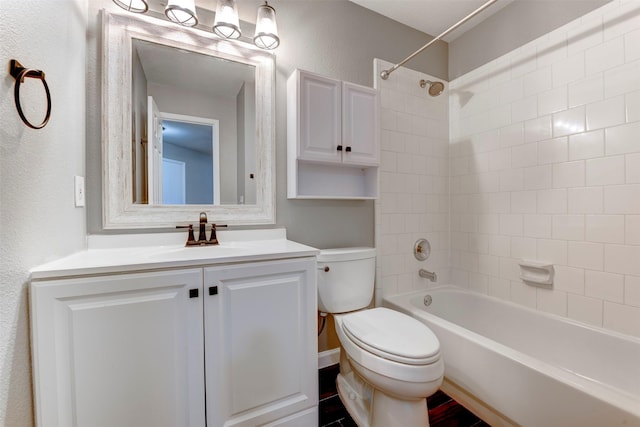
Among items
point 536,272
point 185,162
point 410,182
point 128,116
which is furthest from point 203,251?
point 536,272

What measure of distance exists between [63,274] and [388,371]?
3.71 feet

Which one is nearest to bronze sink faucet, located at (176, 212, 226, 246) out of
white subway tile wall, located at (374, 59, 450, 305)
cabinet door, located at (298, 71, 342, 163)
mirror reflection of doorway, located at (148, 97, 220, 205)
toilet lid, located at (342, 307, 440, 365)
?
mirror reflection of doorway, located at (148, 97, 220, 205)

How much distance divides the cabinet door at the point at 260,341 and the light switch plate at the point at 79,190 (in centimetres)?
64

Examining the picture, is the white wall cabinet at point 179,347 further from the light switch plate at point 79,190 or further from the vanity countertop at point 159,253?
the light switch plate at point 79,190

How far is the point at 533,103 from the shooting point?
1.69m

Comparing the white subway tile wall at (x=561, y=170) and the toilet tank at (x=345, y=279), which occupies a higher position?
the white subway tile wall at (x=561, y=170)

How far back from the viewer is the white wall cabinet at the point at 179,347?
0.80 meters

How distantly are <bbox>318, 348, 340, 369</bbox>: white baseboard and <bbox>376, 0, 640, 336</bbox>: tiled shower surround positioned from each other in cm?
57

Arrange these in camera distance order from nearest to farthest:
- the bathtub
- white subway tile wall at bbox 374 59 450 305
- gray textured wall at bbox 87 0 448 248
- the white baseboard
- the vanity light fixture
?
the bathtub → the vanity light fixture → gray textured wall at bbox 87 0 448 248 → the white baseboard → white subway tile wall at bbox 374 59 450 305

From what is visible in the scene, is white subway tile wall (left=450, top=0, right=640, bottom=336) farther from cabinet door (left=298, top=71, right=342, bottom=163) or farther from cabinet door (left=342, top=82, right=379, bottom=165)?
cabinet door (left=298, top=71, right=342, bottom=163)

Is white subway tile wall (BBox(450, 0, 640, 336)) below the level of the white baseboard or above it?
above

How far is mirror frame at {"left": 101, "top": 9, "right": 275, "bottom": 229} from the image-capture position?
1209 millimetres

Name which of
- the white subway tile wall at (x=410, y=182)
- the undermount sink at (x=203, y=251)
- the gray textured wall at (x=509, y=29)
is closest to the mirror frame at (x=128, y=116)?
the undermount sink at (x=203, y=251)

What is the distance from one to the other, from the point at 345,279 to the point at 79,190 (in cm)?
130
